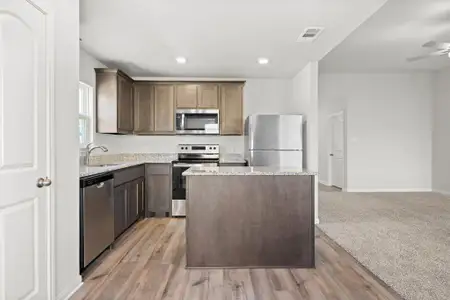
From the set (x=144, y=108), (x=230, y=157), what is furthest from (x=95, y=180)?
(x=230, y=157)

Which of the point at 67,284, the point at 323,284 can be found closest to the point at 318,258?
the point at 323,284

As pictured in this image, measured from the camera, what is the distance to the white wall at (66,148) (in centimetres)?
237

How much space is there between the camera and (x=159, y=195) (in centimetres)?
545

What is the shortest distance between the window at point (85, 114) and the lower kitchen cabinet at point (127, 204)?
34.8 inches

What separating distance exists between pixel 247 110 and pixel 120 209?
9.96ft

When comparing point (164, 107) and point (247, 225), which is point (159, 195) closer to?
point (164, 107)

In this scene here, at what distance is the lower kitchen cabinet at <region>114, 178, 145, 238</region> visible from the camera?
3967 millimetres

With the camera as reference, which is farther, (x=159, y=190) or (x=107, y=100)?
(x=159, y=190)

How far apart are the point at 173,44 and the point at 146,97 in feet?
6.16

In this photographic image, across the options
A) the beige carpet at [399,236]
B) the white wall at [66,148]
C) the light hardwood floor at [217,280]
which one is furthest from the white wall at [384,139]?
the white wall at [66,148]

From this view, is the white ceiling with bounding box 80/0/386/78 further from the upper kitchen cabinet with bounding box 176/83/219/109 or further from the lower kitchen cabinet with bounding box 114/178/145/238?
the lower kitchen cabinet with bounding box 114/178/145/238

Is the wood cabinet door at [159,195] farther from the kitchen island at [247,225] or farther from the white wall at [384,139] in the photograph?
the white wall at [384,139]

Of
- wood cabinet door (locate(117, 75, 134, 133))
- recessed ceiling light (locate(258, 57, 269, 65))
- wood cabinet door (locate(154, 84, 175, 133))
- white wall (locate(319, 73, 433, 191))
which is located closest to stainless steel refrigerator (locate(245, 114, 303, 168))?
recessed ceiling light (locate(258, 57, 269, 65))

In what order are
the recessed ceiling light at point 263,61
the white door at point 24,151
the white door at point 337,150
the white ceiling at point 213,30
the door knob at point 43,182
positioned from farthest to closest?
the white door at point 337,150, the recessed ceiling light at point 263,61, the white ceiling at point 213,30, the door knob at point 43,182, the white door at point 24,151
